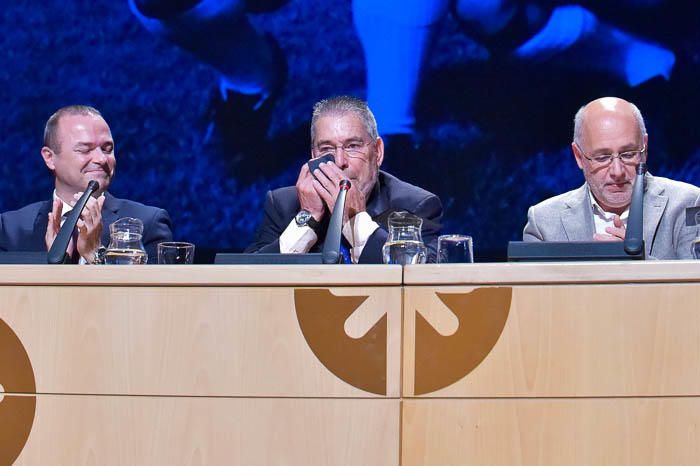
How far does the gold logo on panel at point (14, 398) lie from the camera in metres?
1.52

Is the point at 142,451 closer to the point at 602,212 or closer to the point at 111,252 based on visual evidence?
the point at 111,252

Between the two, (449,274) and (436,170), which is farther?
(436,170)

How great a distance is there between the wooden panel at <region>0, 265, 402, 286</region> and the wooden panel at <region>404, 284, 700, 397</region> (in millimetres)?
109

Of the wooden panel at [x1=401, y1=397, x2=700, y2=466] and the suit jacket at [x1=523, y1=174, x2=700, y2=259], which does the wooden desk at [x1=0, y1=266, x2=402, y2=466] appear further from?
the suit jacket at [x1=523, y1=174, x2=700, y2=259]

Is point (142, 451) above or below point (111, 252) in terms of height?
below

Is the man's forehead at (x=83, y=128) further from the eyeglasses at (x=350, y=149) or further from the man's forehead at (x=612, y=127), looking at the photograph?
the man's forehead at (x=612, y=127)

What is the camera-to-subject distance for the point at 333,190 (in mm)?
2271

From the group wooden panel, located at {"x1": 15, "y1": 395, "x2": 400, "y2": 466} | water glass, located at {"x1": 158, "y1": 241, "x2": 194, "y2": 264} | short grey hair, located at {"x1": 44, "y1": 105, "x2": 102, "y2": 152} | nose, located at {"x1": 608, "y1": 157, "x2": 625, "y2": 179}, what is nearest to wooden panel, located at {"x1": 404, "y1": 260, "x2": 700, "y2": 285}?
wooden panel, located at {"x1": 15, "y1": 395, "x2": 400, "y2": 466}

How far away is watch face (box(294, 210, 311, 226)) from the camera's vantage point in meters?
2.23

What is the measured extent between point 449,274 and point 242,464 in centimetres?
46

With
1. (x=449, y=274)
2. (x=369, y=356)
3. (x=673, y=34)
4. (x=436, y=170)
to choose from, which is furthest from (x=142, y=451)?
(x=673, y=34)

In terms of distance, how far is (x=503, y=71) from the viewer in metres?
3.11

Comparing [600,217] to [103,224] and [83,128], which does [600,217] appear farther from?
[83,128]

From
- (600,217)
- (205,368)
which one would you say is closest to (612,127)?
(600,217)
